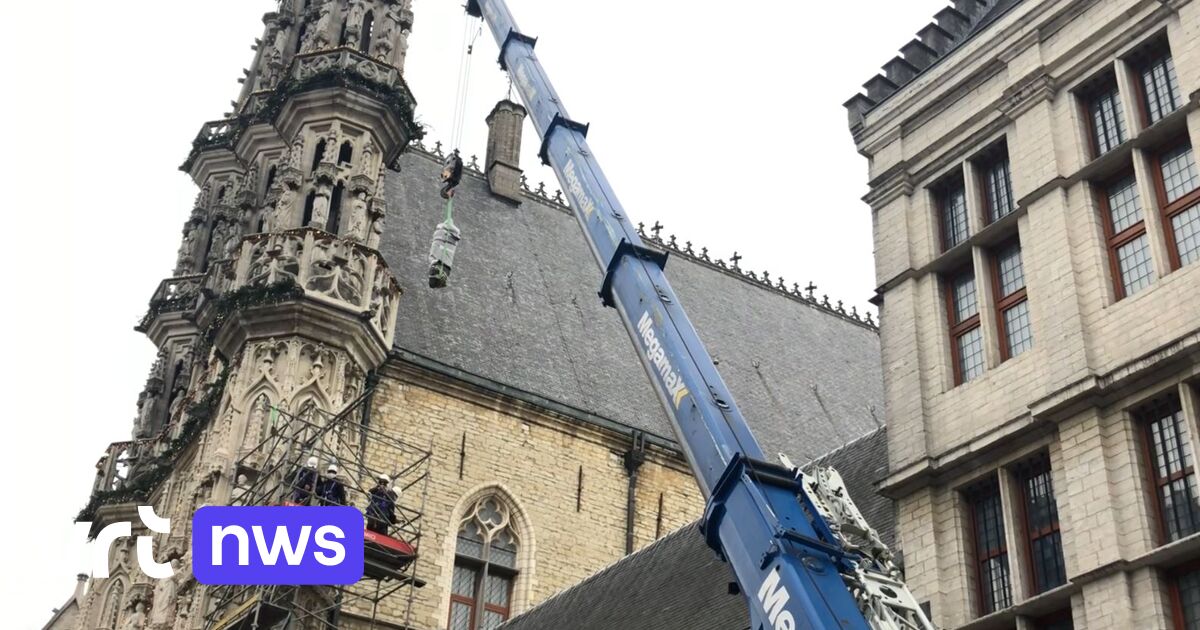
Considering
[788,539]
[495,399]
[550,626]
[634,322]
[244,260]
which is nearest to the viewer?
[788,539]

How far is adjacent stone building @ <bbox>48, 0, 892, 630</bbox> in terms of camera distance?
63.7 ft

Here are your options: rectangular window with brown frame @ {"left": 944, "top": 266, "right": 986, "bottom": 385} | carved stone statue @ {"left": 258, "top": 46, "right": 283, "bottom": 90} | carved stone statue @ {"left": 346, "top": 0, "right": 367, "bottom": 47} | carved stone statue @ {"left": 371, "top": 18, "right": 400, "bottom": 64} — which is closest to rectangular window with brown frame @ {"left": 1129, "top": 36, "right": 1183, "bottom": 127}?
rectangular window with brown frame @ {"left": 944, "top": 266, "right": 986, "bottom": 385}

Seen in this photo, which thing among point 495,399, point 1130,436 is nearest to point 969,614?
point 1130,436

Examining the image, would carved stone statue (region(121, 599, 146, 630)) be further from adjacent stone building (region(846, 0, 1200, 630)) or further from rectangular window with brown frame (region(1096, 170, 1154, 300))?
rectangular window with brown frame (region(1096, 170, 1154, 300))

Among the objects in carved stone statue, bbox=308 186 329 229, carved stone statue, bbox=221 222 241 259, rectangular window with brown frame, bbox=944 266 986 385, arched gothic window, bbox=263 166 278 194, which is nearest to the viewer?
rectangular window with brown frame, bbox=944 266 986 385

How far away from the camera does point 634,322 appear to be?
12391 mm

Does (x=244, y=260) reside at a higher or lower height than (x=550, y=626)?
higher

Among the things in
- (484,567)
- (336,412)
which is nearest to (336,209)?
(336,412)

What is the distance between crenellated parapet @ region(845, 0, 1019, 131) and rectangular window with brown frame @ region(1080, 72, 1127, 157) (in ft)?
7.09

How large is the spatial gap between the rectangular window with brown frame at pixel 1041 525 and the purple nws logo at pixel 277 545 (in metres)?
8.82

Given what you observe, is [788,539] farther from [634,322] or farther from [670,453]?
[670,453]

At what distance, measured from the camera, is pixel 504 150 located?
1144 inches

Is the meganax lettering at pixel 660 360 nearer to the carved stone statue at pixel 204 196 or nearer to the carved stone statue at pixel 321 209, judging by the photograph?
the carved stone statue at pixel 321 209

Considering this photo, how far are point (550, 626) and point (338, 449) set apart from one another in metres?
3.46
